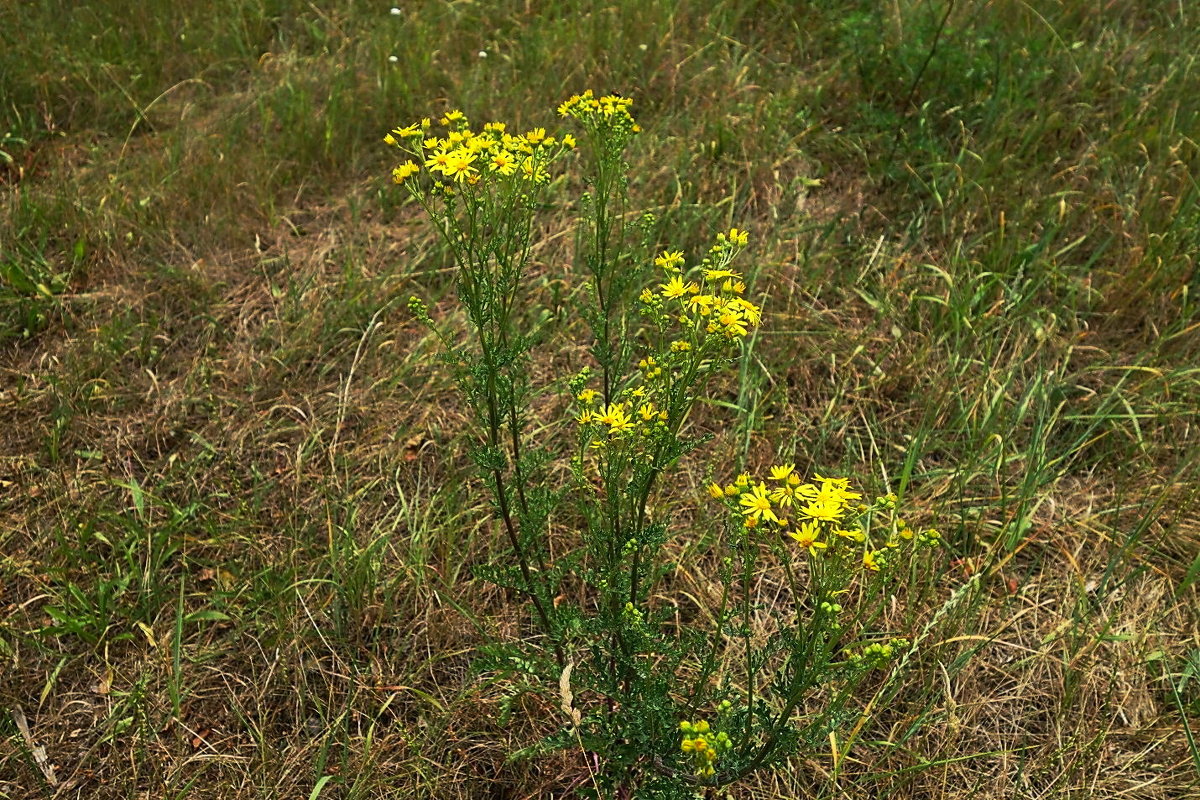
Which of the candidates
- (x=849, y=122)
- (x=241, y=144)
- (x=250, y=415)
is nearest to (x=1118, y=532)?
(x=849, y=122)

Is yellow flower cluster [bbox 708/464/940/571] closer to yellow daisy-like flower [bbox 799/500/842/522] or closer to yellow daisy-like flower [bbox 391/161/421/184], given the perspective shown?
yellow daisy-like flower [bbox 799/500/842/522]

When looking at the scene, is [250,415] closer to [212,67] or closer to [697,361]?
[697,361]

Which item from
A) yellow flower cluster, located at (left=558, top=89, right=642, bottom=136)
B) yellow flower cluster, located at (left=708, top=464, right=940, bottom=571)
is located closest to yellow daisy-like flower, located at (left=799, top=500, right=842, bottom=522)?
yellow flower cluster, located at (left=708, top=464, right=940, bottom=571)

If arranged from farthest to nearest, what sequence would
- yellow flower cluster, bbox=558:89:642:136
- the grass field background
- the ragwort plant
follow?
1. the grass field background
2. yellow flower cluster, bbox=558:89:642:136
3. the ragwort plant

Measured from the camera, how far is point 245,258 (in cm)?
319

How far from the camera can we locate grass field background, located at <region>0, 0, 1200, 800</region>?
205cm

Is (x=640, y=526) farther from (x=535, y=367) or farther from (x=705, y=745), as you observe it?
(x=535, y=367)

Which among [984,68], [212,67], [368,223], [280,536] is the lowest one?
A: [280,536]

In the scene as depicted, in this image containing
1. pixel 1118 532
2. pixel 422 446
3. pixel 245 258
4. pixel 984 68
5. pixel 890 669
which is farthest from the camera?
pixel 984 68

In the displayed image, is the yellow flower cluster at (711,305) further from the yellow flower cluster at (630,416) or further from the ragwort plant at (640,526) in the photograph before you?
the yellow flower cluster at (630,416)

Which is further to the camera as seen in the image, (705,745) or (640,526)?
(640,526)

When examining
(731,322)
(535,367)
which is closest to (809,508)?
(731,322)

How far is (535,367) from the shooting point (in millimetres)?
2812

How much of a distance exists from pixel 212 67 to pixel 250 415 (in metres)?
2.06
